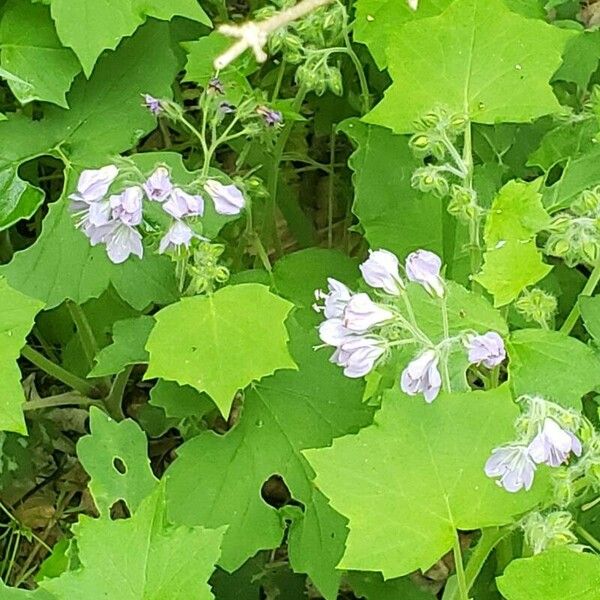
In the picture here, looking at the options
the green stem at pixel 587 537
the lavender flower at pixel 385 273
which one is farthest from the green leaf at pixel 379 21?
the green stem at pixel 587 537

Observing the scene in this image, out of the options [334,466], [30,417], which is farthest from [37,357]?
[334,466]

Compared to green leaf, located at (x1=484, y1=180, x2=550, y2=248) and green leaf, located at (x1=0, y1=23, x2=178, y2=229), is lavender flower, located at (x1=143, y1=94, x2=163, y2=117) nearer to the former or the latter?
green leaf, located at (x1=0, y1=23, x2=178, y2=229)

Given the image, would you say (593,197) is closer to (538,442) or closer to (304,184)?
(538,442)

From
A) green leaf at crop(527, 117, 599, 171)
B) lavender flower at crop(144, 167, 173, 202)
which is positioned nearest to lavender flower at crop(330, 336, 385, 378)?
lavender flower at crop(144, 167, 173, 202)

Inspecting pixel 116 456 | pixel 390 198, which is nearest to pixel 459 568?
pixel 116 456

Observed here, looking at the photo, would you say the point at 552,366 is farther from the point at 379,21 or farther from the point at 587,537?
the point at 379,21
